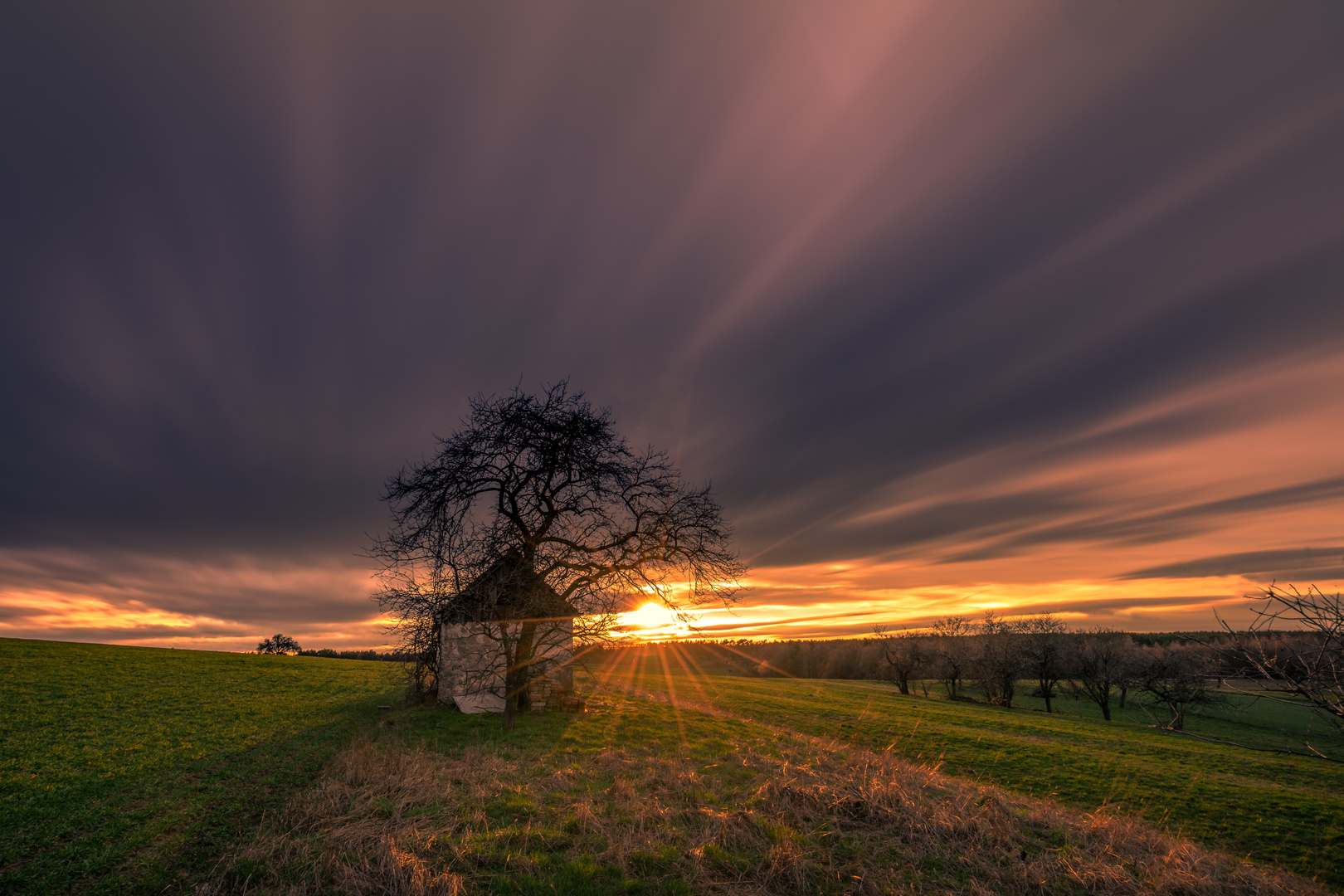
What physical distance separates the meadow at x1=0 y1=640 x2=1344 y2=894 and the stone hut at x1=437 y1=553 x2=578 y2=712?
1708mm

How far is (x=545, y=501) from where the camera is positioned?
22672 mm

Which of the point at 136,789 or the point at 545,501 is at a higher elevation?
the point at 545,501

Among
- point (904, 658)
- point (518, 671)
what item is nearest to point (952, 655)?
point (904, 658)

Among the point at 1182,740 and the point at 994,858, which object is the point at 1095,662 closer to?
the point at 1182,740

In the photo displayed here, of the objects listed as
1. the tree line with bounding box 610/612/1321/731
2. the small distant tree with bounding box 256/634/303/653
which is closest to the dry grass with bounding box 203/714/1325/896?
the tree line with bounding box 610/612/1321/731

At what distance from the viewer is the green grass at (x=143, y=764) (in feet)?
28.9

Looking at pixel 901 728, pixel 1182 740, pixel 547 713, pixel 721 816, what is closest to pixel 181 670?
pixel 547 713

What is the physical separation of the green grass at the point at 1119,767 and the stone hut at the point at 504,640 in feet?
38.2

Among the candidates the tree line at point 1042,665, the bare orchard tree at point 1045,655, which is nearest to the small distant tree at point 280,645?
the tree line at point 1042,665

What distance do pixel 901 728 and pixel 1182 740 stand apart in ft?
82.5

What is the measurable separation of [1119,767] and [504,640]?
30558mm

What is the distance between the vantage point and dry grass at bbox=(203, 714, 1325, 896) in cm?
749

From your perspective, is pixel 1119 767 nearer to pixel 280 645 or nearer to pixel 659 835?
pixel 659 835

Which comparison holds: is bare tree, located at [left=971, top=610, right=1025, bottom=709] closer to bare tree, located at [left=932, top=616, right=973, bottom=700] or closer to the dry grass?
bare tree, located at [left=932, top=616, right=973, bottom=700]
